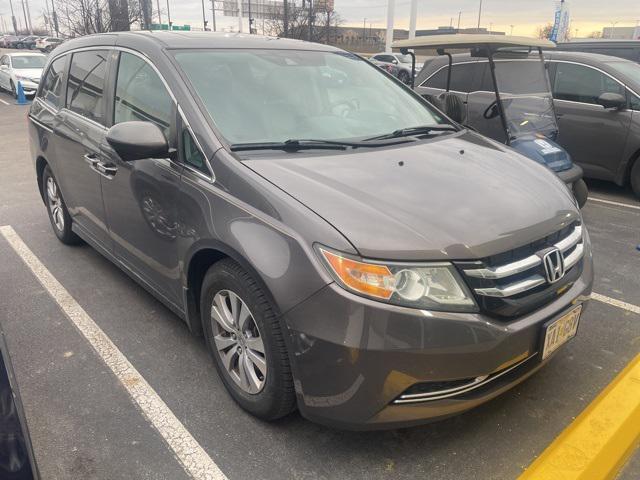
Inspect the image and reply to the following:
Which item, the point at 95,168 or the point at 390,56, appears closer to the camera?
the point at 95,168

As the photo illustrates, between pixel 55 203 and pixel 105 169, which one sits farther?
pixel 55 203

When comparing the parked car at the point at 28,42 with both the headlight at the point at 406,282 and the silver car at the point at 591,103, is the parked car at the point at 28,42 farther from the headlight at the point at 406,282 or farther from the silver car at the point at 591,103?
the headlight at the point at 406,282

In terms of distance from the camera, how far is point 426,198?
2.25 meters

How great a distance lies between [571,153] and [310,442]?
5.77m

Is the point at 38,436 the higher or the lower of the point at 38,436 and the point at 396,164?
the lower

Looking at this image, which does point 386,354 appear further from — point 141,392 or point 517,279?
point 141,392

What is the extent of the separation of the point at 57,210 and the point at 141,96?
211 cm

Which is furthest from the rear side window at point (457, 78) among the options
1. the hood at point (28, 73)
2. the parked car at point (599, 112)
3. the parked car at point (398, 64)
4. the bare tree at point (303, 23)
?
the bare tree at point (303, 23)

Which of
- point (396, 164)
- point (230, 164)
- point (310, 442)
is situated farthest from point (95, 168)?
point (310, 442)

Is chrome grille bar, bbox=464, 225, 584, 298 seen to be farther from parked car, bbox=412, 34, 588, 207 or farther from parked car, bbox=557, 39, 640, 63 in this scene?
parked car, bbox=557, 39, 640, 63

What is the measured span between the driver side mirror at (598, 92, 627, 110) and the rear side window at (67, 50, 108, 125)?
548 centimetres

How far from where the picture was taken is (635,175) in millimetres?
6289

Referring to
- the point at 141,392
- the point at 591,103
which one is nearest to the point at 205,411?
the point at 141,392

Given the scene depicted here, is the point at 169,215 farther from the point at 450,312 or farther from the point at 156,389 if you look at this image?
the point at 450,312
